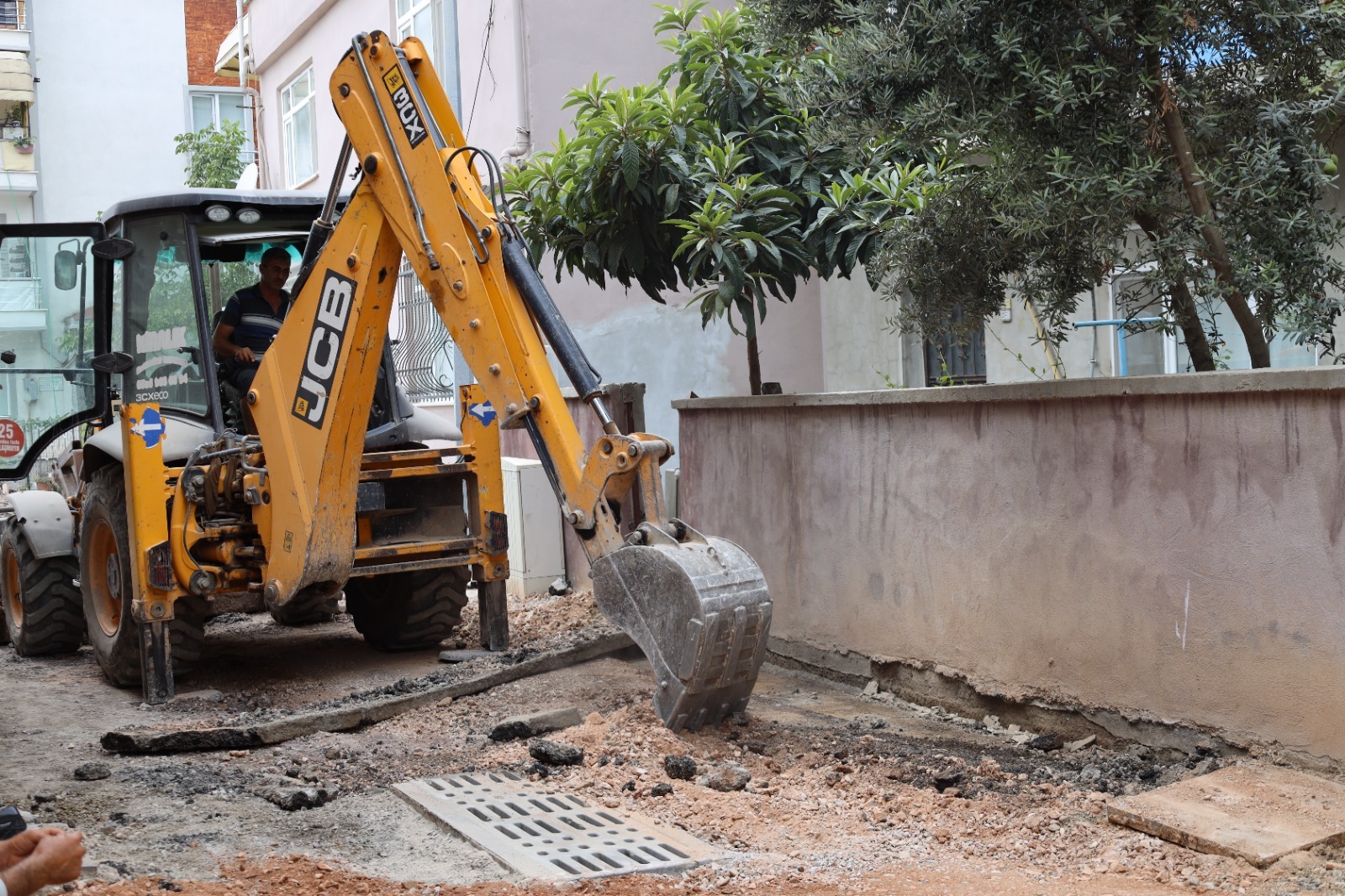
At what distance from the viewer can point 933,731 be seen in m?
6.29

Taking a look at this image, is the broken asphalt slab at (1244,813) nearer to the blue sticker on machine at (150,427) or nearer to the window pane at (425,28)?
the blue sticker on machine at (150,427)

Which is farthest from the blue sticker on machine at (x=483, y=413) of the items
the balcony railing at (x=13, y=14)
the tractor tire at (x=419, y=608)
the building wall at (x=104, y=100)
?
the balcony railing at (x=13, y=14)

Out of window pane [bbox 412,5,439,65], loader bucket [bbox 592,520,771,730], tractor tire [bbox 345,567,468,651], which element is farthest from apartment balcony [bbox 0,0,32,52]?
loader bucket [bbox 592,520,771,730]

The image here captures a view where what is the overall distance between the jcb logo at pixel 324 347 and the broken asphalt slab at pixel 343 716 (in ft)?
4.89

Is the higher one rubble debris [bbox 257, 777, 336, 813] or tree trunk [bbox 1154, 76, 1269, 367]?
tree trunk [bbox 1154, 76, 1269, 367]

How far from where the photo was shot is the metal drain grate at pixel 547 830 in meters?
4.38

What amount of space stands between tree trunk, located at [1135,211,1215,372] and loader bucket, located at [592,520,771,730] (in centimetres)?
222

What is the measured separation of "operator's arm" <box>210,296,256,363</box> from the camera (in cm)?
799

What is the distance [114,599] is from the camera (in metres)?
8.09

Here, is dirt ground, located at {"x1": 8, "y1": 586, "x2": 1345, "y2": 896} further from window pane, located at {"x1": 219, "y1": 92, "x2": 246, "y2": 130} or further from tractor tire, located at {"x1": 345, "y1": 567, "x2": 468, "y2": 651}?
window pane, located at {"x1": 219, "y1": 92, "x2": 246, "y2": 130}

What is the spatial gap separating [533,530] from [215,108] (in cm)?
2551

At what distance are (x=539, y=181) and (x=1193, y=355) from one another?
4238 mm

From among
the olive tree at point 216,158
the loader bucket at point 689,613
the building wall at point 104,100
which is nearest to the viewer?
the loader bucket at point 689,613

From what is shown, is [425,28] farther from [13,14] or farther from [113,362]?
[13,14]
